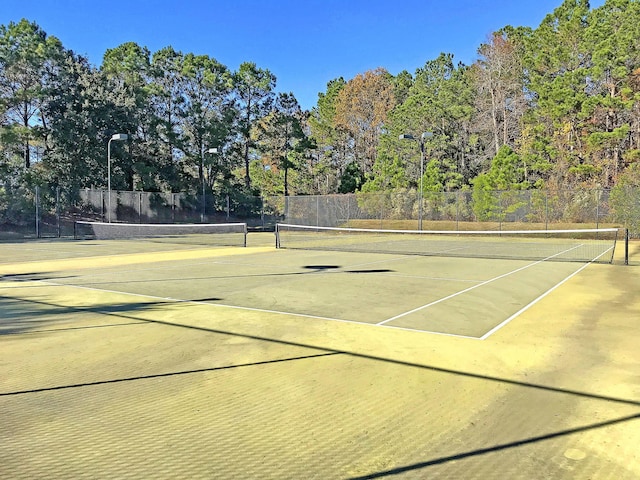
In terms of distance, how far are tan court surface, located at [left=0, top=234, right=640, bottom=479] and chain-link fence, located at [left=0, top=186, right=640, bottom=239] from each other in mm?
23405

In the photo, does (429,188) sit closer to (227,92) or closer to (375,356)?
(227,92)

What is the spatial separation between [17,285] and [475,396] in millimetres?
9357

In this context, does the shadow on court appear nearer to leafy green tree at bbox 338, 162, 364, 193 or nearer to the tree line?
the tree line

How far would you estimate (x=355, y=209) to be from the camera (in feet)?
132

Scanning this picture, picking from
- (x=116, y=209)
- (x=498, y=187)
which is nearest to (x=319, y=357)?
(x=498, y=187)

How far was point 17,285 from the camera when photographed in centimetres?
998

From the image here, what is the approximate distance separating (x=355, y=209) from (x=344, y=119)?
21.6m

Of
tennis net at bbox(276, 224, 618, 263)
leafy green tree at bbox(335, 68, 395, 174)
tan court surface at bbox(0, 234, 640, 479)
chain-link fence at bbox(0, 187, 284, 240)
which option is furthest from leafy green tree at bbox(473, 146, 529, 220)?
tan court surface at bbox(0, 234, 640, 479)

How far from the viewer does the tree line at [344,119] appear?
3631 centimetres

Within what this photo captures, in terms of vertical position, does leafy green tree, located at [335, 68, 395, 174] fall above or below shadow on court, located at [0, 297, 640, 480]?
above

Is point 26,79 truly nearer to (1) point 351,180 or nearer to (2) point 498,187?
(1) point 351,180

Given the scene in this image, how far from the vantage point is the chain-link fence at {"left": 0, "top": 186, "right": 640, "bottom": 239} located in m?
30.5

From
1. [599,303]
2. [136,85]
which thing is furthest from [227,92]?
[599,303]

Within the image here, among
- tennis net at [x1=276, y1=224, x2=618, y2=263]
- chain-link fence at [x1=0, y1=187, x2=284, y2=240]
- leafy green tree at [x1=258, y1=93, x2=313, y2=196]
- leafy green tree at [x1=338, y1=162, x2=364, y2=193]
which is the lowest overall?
tennis net at [x1=276, y1=224, x2=618, y2=263]
